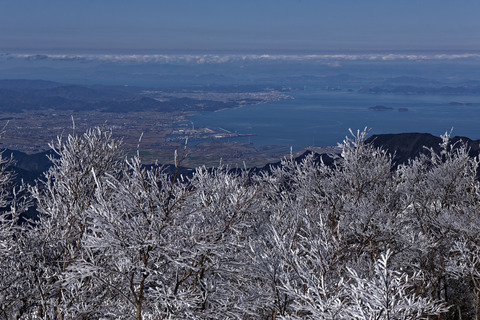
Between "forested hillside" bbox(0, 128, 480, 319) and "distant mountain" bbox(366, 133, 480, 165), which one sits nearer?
"forested hillside" bbox(0, 128, 480, 319)

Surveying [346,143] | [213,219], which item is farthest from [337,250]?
[346,143]

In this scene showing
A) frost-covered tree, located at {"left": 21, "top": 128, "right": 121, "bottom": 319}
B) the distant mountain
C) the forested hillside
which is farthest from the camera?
the distant mountain

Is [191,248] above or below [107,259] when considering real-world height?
above

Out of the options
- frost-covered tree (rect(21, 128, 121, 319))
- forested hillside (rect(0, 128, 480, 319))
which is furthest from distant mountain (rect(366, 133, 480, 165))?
frost-covered tree (rect(21, 128, 121, 319))

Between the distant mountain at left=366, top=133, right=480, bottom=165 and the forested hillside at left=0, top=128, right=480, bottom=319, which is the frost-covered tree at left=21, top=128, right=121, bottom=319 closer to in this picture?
the forested hillside at left=0, top=128, right=480, bottom=319

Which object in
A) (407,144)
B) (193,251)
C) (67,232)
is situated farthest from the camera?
(407,144)

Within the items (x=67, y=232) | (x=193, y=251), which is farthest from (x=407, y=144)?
(x=193, y=251)

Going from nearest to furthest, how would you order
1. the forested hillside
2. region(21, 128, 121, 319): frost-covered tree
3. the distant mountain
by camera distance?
the forested hillside → region(21, 128, 121, 319): frost-covered tree → the distant mountain

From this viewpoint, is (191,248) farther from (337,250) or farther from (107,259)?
(107,259)

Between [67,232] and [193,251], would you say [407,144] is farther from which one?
[193,251]
